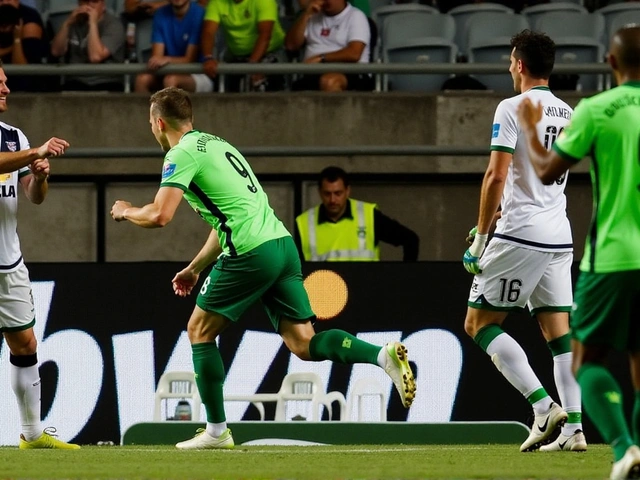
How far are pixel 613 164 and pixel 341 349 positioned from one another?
2.69 m

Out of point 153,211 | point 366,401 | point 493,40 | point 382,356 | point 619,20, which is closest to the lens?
point 153,211

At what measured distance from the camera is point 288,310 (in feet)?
26.5

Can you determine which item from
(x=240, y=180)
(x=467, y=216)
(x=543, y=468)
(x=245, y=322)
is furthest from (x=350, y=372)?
(x=543, y=468)

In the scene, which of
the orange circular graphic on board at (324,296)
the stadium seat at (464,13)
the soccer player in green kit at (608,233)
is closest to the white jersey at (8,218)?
the orange circular graphic on board at (324,296)

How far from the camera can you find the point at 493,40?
497 inches

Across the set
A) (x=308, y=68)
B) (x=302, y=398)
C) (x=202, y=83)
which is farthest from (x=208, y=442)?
(x=202, y=83)

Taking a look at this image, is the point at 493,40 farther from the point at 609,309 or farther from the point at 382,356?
the point at 609,309

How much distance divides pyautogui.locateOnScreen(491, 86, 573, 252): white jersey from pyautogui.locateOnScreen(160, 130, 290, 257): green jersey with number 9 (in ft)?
4.47

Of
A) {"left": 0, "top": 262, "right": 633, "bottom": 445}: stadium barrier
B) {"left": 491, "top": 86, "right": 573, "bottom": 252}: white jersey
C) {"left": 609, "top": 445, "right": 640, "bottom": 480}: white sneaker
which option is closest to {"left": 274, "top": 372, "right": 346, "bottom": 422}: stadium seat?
{"left": 0, "top": 262, "right": 633, "bottom": 445}: stadium barrier

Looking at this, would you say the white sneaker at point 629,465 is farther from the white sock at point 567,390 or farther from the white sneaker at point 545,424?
the white sock at point 567,390

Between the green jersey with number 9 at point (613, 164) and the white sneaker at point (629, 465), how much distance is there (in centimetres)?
75

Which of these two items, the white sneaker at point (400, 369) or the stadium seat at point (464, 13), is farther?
the stadium seat at point (464, 13)

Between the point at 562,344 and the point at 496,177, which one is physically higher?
the point at 496,177

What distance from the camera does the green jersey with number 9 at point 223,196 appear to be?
25.8 ft
